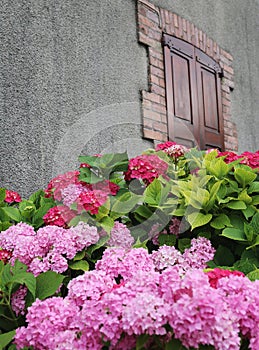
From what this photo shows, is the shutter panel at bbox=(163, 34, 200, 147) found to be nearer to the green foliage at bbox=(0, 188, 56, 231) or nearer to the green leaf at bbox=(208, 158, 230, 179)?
the green leaf at bbox=(208, 158, 230, 179)

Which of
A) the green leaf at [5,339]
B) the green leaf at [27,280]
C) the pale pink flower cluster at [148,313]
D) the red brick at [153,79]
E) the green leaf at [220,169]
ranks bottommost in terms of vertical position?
the green leaf at [5,339]

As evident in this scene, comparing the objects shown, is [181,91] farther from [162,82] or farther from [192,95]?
[162,82]

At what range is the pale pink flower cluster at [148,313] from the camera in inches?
38.6

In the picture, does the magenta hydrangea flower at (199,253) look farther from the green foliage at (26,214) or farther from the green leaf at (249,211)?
the green foliage at (26,214)

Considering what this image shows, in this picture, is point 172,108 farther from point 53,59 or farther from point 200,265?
point 200,265

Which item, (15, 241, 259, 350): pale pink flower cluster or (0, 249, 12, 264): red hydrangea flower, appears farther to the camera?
(0, 249, 12, 264): red hydrangea flower

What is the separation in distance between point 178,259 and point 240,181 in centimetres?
45

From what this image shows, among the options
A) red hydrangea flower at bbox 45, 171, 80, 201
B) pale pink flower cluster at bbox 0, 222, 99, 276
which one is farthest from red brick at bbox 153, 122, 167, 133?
pale pink flower cluster at bbox 0, 222, 99, 276

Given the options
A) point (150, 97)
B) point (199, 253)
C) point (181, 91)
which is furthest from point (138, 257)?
point (181, 91)

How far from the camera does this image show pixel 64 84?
3.59 m

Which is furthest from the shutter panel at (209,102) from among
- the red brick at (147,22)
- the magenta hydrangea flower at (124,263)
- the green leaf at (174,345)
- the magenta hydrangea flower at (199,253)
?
the green leaf at (174,345)

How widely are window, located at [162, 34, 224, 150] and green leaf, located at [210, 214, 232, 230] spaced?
276 cm

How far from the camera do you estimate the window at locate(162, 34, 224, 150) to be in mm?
4848

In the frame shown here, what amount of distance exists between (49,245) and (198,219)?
55 centimetres
